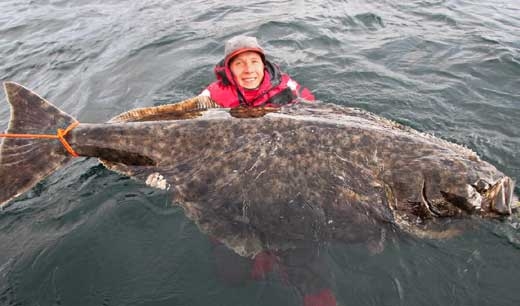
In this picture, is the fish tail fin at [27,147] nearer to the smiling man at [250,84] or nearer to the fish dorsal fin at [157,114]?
the fish dorsal fin at [157,114]

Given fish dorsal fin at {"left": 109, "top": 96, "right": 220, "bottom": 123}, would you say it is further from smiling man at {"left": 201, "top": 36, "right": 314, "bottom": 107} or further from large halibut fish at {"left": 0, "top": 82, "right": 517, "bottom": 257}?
smiling man at {"left": 201, "top": 36, "right": 314, "bottom": 107}

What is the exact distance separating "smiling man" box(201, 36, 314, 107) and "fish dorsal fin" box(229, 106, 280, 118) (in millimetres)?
1204

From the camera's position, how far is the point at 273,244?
332 cm

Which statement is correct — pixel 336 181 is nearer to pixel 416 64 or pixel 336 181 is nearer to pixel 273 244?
pixel 273 244

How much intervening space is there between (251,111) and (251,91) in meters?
1.60

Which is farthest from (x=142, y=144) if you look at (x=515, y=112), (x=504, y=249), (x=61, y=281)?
(x=515, y=112)

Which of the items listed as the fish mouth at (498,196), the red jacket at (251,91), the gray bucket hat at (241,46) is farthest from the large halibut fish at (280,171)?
the red jacket at (251,91)

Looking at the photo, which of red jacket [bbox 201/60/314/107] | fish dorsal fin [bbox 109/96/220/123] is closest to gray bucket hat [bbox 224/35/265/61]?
red jacket [bbox 201/60/314/107]

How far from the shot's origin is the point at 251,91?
17.6ft

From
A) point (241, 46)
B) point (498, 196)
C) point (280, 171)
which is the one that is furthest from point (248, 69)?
point (498, 196)

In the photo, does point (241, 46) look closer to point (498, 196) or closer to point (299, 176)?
point (299, 176)

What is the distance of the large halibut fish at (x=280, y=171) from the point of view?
3.29 meters

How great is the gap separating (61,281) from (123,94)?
455cm

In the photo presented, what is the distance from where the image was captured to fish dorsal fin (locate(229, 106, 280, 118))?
3.70 metres
